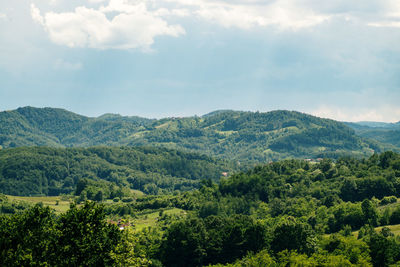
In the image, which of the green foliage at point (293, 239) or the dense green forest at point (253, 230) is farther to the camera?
the green foliage at point (293, 239)

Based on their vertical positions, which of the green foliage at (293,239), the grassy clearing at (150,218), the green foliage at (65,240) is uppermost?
the green foliage at (65,240)

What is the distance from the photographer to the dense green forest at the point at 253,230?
66.8m

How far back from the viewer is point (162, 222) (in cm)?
16962

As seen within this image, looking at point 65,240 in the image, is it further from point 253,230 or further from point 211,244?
point 253,230

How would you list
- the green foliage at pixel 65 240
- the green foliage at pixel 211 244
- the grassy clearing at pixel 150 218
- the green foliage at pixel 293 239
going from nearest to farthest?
1. the green foliage at pixel 65 240
2. the green foliage at pixel 293 239
3. the green foliage at pixel 211 244
4. the grassy clearing at pixel 150 218

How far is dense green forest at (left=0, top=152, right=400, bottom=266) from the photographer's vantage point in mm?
66750

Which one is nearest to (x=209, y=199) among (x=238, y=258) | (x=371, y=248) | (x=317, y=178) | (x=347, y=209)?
(x=317, y=178)

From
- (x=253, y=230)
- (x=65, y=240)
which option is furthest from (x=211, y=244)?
(x=65, y=240)

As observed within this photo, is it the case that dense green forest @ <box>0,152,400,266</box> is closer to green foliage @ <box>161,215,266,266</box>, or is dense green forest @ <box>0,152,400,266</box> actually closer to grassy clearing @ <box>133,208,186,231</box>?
green foliage @ <box>161,215,266,266</box>

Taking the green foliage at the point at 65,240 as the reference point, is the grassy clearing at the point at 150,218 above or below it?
below

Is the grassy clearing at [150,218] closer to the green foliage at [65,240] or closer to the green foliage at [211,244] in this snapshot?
the green foliage at [211,244]

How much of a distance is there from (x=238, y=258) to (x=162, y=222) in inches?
2449

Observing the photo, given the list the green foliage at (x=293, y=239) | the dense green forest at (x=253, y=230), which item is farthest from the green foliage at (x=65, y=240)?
the green foliage at (x=293, y=239)

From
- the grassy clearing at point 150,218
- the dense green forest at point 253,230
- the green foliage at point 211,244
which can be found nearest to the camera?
the dense green forest at point 253,230
